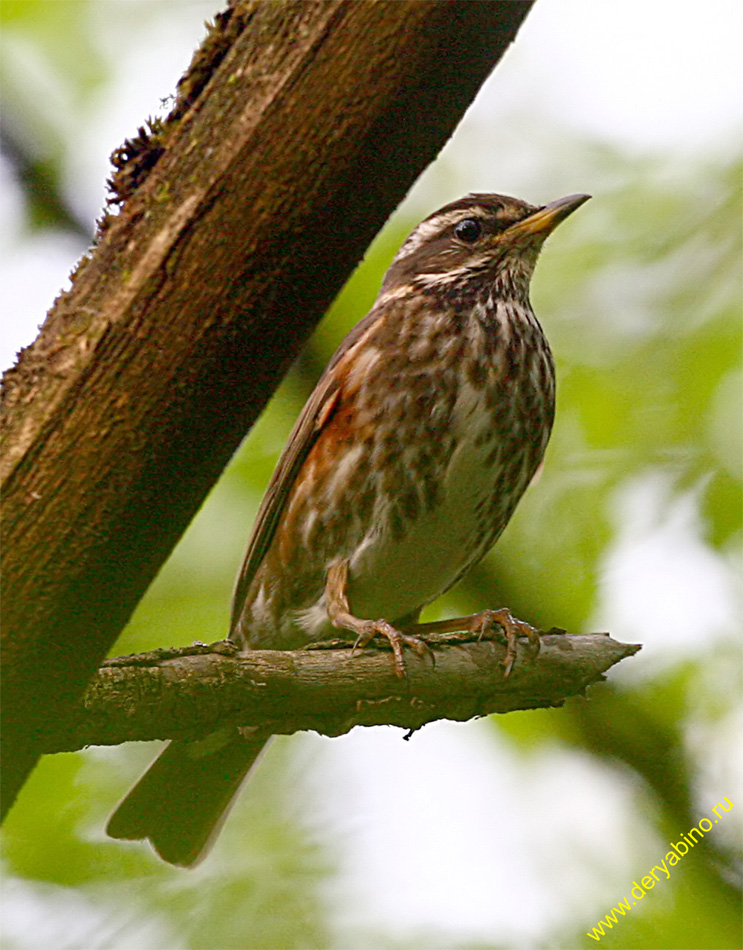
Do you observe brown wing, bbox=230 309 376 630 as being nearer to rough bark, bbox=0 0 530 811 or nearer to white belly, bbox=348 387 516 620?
white belly, bbox=348 387 516 620

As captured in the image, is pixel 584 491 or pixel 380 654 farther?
pixel 584 491

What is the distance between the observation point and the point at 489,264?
5.08m

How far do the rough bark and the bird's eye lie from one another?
9.73 ft

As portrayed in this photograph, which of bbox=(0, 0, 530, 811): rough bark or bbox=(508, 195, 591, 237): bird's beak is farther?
bbox=(508, 195, 591, 237): bird's beak

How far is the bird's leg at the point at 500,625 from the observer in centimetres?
388

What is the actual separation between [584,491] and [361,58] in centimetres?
297

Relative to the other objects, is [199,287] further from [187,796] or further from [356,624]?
[187,796]

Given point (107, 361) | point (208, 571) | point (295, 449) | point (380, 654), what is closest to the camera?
point (107, 361)

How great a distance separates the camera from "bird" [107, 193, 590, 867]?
447 centimetres

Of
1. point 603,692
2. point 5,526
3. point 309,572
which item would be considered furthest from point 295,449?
point 5,526

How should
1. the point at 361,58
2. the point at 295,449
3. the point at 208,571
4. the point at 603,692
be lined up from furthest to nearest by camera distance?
the point at 208,571 < the point at 295,449 < the point at 603,692 < the point at 361,58

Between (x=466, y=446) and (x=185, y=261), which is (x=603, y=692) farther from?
(x=185, y=261)

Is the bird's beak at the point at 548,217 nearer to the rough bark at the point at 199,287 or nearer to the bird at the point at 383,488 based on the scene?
the bird at the point at 383,488

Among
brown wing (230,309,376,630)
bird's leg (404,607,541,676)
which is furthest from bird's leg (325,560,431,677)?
brown wing (230,309,376,630)
